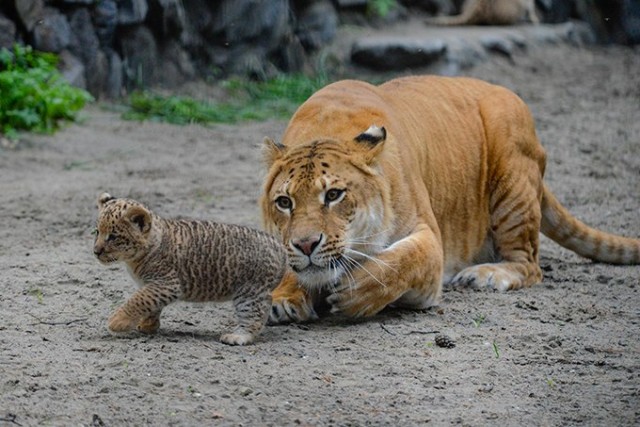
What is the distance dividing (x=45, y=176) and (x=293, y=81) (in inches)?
184

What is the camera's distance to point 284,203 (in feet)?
19.7

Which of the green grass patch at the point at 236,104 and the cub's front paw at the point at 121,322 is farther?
the green grass patch at the point at 236,104

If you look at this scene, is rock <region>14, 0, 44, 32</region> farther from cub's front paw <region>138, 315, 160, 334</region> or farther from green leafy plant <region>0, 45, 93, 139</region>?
cub's front paw <region>138, 315, 160, 334</region>

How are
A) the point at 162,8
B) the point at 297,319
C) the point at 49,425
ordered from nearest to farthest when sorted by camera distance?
1. the point at 49,425
2. the point at 297,319
3. the point at 162,8

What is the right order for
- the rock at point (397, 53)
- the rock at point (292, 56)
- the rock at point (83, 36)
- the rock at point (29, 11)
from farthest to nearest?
the rock at point (397, 53), the rock at point (292, 56), the rock at point (83, 36), the rock at point (29, 11)

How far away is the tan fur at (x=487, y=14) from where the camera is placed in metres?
17.2

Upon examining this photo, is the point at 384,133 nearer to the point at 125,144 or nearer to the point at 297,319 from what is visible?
the point at 297,319

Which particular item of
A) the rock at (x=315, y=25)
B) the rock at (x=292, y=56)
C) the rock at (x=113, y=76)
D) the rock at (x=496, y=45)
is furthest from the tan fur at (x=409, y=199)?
the rock at (x=496, y=45)

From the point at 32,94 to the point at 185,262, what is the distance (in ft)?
19.4

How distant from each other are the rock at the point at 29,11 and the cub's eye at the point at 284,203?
21.3 feet

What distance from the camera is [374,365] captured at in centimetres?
538

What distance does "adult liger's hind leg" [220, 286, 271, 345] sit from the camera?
5590 millimetres

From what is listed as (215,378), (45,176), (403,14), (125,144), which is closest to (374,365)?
(215,378)

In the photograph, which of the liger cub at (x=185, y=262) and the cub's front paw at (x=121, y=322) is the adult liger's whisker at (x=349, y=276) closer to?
the liger cub at (x=185, y=262)
